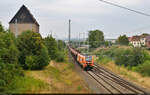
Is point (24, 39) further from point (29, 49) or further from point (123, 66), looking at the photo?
point (123, 66)

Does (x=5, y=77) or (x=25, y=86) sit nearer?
(x=5, y=77)

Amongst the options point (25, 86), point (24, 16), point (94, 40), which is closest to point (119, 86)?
point (25, 86)

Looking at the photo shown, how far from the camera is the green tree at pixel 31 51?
902 inches

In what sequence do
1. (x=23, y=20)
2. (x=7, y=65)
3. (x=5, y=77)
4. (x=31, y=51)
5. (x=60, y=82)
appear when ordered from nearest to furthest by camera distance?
1. (x=5, y=77)
2. (x=7, y=65)
3. (x=60, y=82)
4. (x=31, y=51)
5. (x=23, y=20)

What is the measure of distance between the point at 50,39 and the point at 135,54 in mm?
19442

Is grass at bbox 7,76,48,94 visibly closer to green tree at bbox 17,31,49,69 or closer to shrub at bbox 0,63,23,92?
shrub at bbox 0,63,23,92

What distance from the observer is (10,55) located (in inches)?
642

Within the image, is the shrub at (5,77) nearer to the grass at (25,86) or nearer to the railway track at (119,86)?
the grass at (25,86)

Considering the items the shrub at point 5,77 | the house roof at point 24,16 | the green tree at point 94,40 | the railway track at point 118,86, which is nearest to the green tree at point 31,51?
the shrub at point 5,77

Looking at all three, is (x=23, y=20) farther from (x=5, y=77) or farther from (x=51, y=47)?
(x=5, y=77)

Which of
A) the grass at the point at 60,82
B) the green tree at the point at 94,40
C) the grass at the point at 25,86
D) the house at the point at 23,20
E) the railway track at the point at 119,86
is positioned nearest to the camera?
the grass at the point at 25,86

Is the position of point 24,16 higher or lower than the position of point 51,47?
higher

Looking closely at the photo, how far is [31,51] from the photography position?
23578 millimetres

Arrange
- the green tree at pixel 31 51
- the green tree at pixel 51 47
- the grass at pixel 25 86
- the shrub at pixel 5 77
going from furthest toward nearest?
the green tree at pixel 51 47 < the green tree at pixel 31 51 < the grass at pixel 25 86 < the shrub at pixel 5 77
